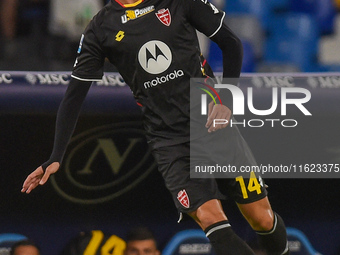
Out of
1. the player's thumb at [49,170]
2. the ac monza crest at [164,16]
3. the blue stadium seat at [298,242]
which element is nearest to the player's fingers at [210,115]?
the ac monza crest at [164,16]

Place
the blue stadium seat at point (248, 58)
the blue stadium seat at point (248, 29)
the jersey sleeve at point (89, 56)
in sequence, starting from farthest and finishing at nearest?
the blue stadium seat at point (248, 29), the blue stadium seat at point (248, 58), the jersey sleeve at point (89, 56)

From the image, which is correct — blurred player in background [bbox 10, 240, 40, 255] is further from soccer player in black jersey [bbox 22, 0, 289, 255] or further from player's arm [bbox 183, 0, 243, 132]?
player's arm [bbox 183, 0, 243, 132]

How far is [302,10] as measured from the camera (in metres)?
7.13

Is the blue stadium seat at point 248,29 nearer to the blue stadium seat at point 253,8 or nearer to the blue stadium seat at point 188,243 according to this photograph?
the blue stadium seat at point 253,8

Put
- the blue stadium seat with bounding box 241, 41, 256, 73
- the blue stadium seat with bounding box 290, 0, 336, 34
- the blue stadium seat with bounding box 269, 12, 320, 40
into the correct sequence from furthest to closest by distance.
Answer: the blue stadium seat with bounding box 290, 0, 336, 34 < the blue stadium seat with bounding box 269, 12, 320, 40 < the blue stadium seat with bounding box 241, 41, 256, 73

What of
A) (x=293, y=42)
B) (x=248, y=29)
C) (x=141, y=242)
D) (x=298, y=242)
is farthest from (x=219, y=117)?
(x=293, y=42)

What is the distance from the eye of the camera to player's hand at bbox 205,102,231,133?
130 inches

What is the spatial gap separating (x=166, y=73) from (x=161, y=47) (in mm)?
126

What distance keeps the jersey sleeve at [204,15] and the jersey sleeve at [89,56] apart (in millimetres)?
472

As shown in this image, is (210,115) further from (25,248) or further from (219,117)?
(25,248)

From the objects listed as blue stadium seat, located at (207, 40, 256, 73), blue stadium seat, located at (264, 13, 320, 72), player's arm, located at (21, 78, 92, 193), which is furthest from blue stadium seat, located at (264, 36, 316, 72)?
player's arm, located at (21, 78, 92, 193)

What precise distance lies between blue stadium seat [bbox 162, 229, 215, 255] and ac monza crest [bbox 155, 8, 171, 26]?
59.5 inches

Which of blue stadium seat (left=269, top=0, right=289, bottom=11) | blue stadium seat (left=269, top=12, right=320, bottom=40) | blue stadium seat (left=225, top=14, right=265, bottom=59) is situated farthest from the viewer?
blue stadium seat (left=269, top=0, right=289, bottom=11)

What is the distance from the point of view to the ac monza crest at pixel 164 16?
329 cm
